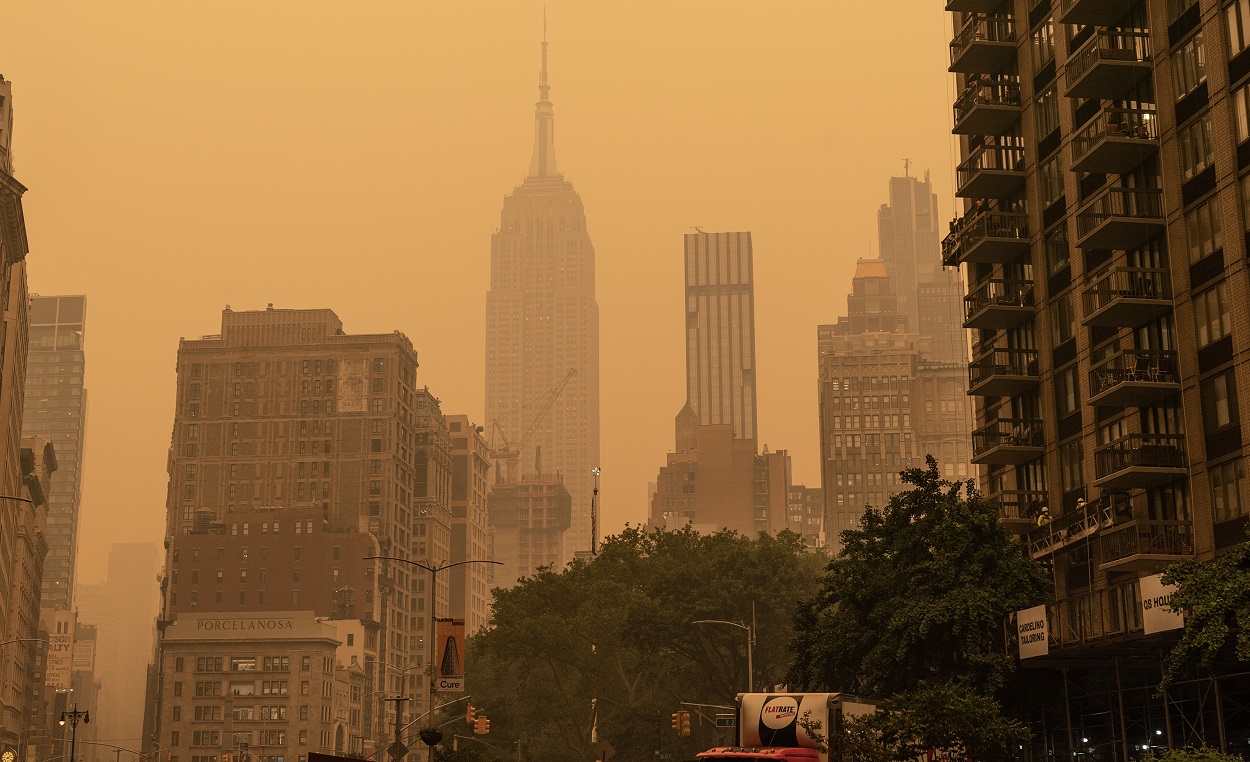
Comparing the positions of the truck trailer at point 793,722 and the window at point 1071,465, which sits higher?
the window at point 1071,465

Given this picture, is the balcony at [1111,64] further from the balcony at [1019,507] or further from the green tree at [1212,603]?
the green tree at [1212,603]

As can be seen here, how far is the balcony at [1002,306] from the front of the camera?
64.5 metres

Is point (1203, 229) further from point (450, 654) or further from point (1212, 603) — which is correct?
point (450, 654)

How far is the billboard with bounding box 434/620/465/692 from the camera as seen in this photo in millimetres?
56438

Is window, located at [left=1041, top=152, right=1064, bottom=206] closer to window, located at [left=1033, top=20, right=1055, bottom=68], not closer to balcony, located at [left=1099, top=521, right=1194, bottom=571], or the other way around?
window, located at [left=1033, top=20, right=1055, bottom=68]

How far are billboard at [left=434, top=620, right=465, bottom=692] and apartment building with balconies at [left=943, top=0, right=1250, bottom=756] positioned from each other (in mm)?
Answer: 20922

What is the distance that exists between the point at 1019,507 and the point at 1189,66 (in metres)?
20.4

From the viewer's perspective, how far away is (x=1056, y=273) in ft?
206

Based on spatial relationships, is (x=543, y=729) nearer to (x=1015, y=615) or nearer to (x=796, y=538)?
(x=796, y=538)

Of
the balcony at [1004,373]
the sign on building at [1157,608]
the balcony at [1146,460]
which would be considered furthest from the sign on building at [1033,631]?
the balcony at [1004,373]

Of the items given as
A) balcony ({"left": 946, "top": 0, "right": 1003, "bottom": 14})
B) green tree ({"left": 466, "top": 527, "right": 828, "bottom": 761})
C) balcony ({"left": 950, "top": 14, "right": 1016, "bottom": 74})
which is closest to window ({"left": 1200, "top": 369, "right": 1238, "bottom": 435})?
balcony ({"left": 950, "top": 14, "right": 1016, "bottom": 74})

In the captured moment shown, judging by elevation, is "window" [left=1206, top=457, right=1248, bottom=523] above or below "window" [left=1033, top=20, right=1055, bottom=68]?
below

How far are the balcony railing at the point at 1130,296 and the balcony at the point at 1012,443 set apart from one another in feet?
29.3

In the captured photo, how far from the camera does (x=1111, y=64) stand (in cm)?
5559
